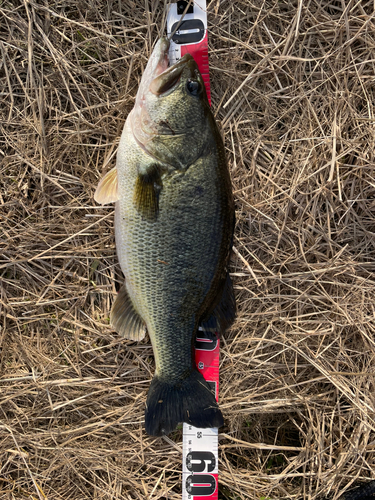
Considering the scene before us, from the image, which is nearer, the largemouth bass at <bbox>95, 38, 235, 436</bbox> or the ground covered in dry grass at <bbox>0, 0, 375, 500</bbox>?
the largemouth bass at <bbox>95, 38, 235, 436</bbox>

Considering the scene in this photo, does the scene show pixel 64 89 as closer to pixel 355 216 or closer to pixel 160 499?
pixel 355 216

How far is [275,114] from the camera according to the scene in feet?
7.99

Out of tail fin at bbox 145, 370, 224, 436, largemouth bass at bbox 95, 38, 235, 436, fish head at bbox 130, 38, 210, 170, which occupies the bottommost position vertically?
tail fin at bbox 145, 370, 224, 436

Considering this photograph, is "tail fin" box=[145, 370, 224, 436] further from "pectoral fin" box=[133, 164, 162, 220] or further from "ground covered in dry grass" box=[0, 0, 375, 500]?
"pectoral fin" box=[133, 164, 162, 220]

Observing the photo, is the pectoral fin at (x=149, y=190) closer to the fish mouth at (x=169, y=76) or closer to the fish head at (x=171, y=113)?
the fish head at (x=171, y=113)

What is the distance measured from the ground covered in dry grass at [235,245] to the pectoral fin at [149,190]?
0.55 metres

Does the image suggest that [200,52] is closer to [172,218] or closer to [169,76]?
[169,76]

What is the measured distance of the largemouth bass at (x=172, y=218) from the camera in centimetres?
189

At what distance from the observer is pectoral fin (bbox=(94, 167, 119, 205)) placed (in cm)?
209

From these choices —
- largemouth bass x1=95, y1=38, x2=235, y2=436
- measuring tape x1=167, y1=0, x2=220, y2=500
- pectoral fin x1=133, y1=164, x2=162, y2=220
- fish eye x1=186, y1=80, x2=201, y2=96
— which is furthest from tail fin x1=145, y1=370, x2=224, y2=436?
fish eye x1=186, y1=80, x2=201, y2=96

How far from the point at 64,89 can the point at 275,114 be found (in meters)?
1.56

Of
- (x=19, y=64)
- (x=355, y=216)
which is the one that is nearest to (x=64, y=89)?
(x=19, y=64)

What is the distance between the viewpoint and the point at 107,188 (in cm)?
211

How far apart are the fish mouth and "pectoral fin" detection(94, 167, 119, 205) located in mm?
555
